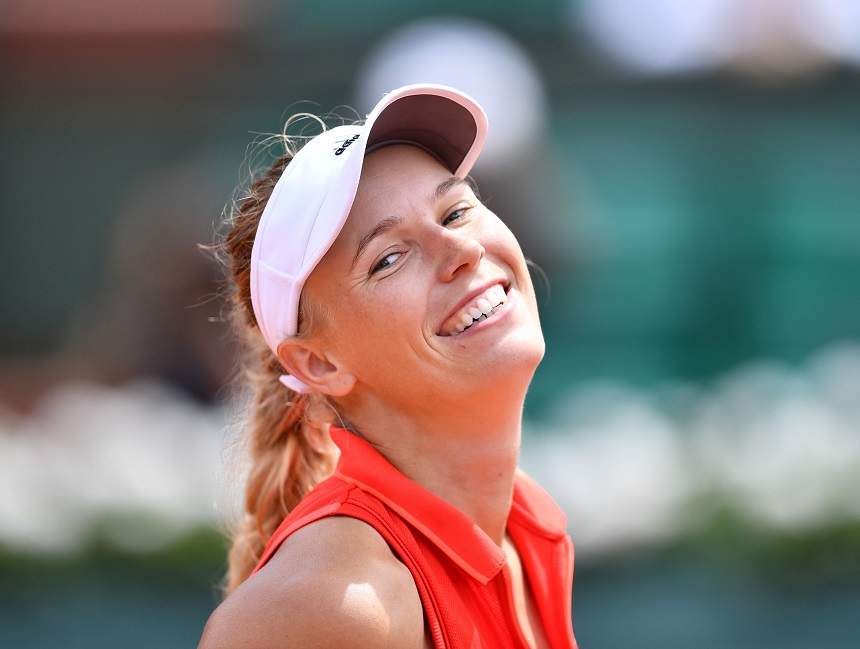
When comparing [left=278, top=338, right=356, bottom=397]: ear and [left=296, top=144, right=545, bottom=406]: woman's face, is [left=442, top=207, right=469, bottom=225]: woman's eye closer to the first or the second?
[left=296, top=144, right=545, bottom=406]: woman's face

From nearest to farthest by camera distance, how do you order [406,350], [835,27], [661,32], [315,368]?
[406,350]
[315,368]
[661,32]
[835,27]

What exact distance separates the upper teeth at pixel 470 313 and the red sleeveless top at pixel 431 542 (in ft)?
0.88

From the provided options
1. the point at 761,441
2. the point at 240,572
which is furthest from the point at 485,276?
the point at 761,441

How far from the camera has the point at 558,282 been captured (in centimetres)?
748

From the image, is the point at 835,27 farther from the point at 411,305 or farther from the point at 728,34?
the point at 411,305

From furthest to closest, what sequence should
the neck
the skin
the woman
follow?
1. the neck
2. the woman
3. the skin

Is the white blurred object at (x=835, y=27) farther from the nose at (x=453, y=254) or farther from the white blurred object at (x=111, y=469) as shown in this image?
the nose at (x=453, y=254)

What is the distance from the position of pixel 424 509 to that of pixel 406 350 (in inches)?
11.3

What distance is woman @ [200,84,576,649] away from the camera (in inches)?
75.2

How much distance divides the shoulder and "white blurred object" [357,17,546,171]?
15.4ft

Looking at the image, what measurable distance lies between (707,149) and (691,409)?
2.69 meters

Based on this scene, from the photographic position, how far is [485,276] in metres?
2.01

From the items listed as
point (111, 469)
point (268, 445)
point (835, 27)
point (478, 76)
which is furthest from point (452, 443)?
point (835, 27)

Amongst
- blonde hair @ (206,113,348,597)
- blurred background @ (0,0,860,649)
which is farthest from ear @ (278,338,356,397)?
blurred background @ (0,0,860,649)
